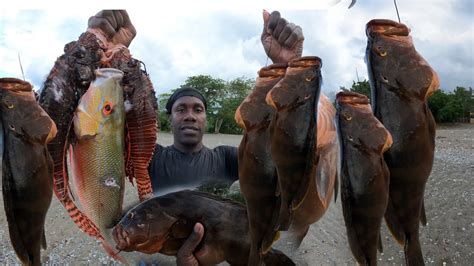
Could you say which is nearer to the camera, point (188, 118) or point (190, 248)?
point (190, 248)

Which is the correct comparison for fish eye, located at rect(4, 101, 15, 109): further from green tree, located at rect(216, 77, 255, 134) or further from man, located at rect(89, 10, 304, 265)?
green tree, located at rect(216, 77, 255, 134)

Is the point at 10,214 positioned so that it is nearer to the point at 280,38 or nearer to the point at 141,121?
the point at 141,121

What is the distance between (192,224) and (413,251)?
3.41 ft

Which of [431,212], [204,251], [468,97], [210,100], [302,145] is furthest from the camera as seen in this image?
[468,97]

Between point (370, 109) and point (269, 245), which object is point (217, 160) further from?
point (370, 109)

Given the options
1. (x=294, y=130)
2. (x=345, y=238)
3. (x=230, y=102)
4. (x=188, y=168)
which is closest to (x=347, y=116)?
(x=294, y=130)

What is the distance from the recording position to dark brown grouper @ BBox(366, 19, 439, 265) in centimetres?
154

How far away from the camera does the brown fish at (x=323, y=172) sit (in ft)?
5.90

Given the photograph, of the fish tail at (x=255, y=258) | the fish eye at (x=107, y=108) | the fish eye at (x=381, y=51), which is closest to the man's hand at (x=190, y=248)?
the fish tail at (x=255, y=258)

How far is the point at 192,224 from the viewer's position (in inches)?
88.2

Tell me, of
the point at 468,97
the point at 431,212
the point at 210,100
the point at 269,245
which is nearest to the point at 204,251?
the point at 269,245

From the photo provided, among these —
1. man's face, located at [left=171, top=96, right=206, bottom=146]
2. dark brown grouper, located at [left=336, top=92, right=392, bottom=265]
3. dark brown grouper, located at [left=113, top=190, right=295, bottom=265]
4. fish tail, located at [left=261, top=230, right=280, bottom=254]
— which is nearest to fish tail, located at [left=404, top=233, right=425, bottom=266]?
dark brown grouper, located at [left=336, top=92, right=392, bottom=265]

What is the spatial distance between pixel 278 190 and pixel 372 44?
0.58 meters

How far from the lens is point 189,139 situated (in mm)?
2854
